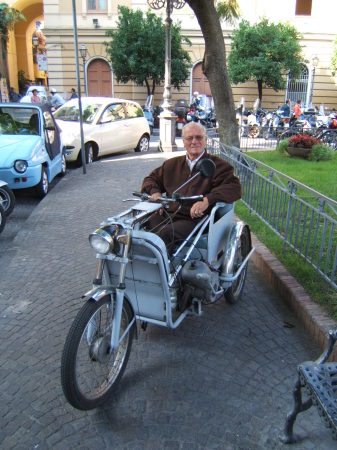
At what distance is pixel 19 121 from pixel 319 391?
7916 mm

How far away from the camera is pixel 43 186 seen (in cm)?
803

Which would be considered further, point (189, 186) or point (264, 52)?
point (264, 52)

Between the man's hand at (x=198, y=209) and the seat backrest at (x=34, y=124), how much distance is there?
5.92m

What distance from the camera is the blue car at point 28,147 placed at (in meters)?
7.22

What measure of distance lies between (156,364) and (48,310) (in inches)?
52.3

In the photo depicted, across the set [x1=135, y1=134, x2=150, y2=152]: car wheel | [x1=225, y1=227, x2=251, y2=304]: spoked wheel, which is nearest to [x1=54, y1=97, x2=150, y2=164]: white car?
[x1=135, y1=134, x2=150, y2=152]: car wheel

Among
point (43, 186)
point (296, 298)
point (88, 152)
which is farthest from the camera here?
point (88, 152)

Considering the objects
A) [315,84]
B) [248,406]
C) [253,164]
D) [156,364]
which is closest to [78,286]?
[156,364]

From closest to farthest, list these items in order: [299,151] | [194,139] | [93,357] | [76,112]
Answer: [93,357], [194,139], [299,151], [76,112]

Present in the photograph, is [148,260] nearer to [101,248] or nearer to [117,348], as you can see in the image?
[101,248]

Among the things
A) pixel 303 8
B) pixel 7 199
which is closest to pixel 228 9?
pixel 7 199

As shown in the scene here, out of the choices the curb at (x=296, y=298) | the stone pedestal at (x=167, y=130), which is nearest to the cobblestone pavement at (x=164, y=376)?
the curb at (x=296, y=298)

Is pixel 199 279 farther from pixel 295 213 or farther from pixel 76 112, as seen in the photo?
pixel 76 112

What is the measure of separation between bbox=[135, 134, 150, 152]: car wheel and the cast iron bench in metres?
11.7
